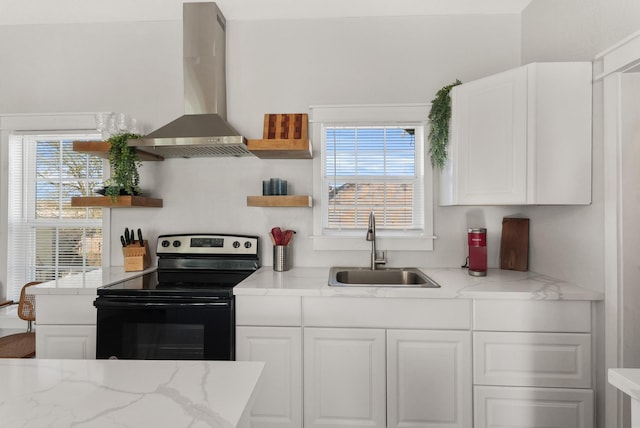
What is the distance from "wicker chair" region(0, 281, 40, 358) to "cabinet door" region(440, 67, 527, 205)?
2744mm

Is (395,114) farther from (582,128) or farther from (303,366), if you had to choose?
(303,366)

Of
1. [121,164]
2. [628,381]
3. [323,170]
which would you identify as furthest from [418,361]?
Answer: [121,164]

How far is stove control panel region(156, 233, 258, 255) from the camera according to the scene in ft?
8.00

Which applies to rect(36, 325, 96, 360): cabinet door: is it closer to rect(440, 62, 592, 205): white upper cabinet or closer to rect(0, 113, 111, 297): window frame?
rect(0, 113, 111, 297): window frame

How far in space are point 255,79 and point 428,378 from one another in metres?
2.23

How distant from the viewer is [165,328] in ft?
5.96

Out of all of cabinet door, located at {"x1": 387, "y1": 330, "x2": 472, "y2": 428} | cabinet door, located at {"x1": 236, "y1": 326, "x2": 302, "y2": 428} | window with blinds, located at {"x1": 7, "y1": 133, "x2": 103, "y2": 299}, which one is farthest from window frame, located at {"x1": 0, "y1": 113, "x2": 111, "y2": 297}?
cabinet door, located at {"x1": 387, "y1": 330, "x2": 472, "y2": 428}

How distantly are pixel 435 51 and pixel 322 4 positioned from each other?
33.8 inches

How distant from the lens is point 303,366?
181cm

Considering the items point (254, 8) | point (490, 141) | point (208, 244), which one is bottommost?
point (208, 244)

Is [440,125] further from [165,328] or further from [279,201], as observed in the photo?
[165,328]

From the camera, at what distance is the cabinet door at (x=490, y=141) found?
72.4 inches

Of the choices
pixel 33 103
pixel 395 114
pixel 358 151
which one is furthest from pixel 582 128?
pixel 33 103

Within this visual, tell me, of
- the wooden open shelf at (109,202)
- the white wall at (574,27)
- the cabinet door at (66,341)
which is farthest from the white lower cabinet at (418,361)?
the white wall at (574,27)
